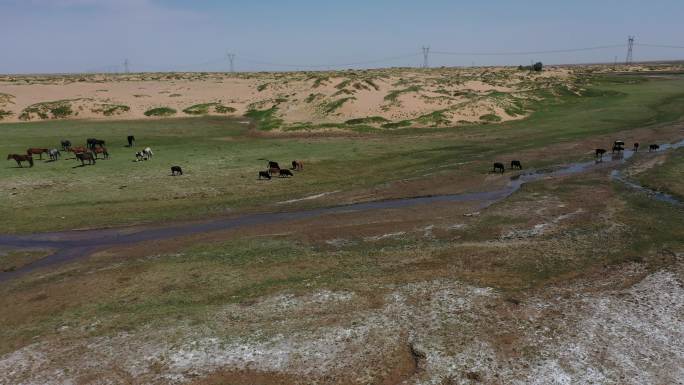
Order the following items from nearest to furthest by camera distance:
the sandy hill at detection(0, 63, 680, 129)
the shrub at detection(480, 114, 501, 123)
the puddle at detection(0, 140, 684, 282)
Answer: the puddle at detection(0, 140, 684, 282)
the shrub at detection(480, 114, 501, 123)
the sandy hill at detection(0, 63, 680, 129)

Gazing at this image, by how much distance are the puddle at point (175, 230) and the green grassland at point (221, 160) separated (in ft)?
4.52

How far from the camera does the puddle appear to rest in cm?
2370

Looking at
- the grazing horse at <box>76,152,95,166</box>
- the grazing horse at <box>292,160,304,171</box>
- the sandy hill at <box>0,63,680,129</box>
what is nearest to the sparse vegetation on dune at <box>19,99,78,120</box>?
the sandy hill at <box>0,63,680,129</box>

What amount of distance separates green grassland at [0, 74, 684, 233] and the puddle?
1.38 metres

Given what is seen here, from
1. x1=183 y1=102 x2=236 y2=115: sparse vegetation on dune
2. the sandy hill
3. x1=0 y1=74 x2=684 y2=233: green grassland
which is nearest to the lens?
x1=0 y1=74 x2=684 y2=233: green grassland

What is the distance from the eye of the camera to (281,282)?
19125 mm

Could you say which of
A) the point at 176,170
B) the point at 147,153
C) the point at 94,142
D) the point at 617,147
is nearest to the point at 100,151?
the point at 147,153

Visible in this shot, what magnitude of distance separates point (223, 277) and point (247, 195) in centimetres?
1356

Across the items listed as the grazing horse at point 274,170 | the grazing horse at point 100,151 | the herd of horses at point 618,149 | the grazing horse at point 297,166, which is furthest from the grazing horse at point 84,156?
the herd of horses at point 618,149

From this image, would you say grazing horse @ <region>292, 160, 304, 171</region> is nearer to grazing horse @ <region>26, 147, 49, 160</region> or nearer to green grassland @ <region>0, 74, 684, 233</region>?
green grassland @ <region>0, 74, 684, 233</region>

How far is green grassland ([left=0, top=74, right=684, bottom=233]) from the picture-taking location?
30.3 meters

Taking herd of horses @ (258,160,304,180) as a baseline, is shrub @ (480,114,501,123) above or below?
above

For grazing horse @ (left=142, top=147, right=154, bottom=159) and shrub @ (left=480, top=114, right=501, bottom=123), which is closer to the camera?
grazing horse @ (left=142, top=147, right=154, bottom=159)

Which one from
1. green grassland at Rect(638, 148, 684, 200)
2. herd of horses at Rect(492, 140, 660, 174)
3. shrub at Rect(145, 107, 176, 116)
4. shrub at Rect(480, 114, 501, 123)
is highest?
shrub at Rect(145, 107, 176, 116)
